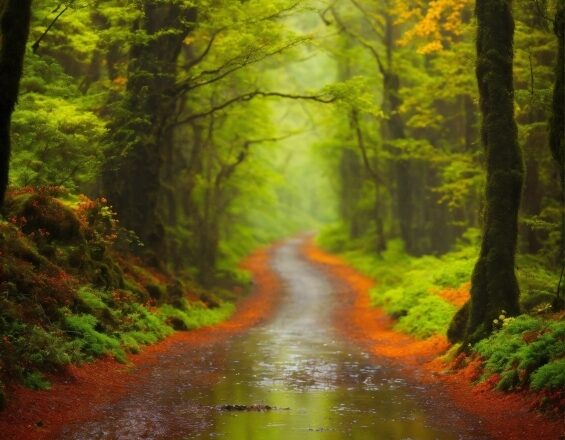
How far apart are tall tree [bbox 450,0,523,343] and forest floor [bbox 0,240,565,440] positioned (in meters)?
1.71

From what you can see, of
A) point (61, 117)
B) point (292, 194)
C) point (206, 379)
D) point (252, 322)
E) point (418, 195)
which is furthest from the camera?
point (292, 194)

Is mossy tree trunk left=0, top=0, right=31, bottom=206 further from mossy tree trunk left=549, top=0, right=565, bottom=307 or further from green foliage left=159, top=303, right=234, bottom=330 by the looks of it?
green foliage left=159, top=303, right=234, bottom=330

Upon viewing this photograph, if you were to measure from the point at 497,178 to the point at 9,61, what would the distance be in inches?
386

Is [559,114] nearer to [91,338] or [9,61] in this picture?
[9,61]

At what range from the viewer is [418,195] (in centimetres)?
4100

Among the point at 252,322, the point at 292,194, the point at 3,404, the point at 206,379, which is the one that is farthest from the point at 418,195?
the point at 292,194

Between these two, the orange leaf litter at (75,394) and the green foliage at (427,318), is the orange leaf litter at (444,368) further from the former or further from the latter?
the orange leaf litter at (75,394)

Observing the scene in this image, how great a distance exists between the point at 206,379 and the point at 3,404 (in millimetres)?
4549

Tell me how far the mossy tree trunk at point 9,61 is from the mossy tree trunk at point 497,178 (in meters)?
9.44

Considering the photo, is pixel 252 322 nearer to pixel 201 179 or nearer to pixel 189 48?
pixel 201 179

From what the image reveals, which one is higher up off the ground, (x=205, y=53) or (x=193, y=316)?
(x=205, y=53)

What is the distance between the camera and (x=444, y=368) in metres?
14.3

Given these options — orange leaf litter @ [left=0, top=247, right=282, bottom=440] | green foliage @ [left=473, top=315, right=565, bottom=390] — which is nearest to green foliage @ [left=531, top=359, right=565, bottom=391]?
green foliage @ [left=473, top=315, right=565, bottom=390]

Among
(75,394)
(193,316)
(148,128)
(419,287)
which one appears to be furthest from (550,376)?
(148,128)
